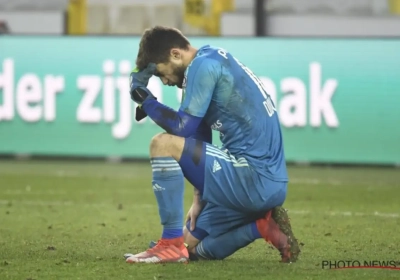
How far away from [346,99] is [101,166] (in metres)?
3.20

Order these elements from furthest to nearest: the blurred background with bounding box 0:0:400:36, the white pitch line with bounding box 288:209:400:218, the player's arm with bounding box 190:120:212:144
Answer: the blurred background with bounding box 0:0:400:36, the white pitch line with bounding box 288:209:400:218, the player's arm with bounding box 190:120:212:144

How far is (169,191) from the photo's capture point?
5.85 meters

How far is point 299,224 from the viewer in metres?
8.27

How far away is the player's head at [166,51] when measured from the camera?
19.4 feet

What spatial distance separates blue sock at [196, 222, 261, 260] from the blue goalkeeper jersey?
1.20ft

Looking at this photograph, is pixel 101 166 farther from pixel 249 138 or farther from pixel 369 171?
pixel 249 138

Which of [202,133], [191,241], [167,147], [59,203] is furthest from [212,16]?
[167,147]

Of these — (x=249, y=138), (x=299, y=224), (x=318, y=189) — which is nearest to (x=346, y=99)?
(x=318, y=189)

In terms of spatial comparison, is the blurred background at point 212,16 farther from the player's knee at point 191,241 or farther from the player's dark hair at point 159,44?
the player's dark hair at point 159,44

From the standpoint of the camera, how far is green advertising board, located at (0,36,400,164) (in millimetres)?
12961

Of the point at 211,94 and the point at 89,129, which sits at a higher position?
the point at 211,94

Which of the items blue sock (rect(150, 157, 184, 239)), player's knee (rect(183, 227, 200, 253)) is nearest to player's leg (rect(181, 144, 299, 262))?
blue sock (rect(150, 157, 184, 239))

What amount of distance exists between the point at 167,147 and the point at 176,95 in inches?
298

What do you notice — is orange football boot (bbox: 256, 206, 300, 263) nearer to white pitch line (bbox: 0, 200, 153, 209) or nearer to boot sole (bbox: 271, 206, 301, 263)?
boot sole (bbox: 271, 206, 301, 263)
